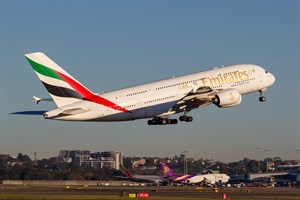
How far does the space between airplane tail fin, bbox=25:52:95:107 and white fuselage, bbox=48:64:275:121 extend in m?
1.20

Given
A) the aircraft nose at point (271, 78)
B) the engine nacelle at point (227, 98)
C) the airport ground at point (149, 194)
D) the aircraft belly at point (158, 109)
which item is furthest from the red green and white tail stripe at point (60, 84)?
the aircraft nose at point (271, 78)

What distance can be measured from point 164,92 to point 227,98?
9335mm

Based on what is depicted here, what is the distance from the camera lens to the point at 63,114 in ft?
300

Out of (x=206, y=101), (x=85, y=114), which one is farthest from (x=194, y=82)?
(x=85, y=114)

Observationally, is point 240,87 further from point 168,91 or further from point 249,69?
point 168,91

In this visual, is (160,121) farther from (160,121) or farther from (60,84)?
(60,84)

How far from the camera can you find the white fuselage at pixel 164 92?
93438mm

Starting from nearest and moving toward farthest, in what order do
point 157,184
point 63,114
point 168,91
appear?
point 63,114, point 168,91, point 157,184

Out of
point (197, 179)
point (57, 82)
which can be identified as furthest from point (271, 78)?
point (197, 179)

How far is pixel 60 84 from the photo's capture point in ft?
308

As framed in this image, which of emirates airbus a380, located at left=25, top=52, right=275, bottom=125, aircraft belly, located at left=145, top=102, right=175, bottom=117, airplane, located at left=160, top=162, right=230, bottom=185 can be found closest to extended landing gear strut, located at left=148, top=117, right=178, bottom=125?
emirates airbus a380, located at left=25, top=52, right=275, bottom=125

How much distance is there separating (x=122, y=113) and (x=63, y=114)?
7.98 metres

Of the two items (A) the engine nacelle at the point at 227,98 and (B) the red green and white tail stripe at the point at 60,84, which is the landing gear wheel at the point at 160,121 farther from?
(B) the red green and white tail stripe at the point at 60,84

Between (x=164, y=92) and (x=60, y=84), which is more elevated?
(x=60, y=84)
